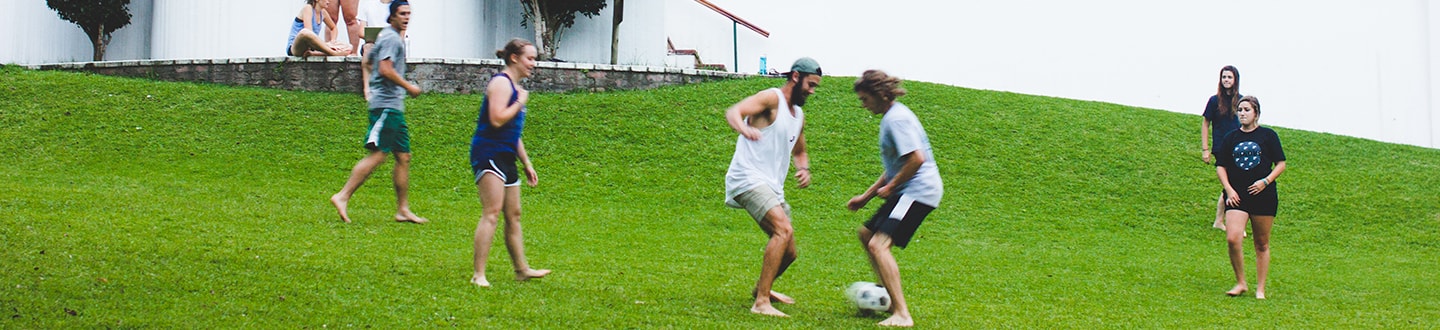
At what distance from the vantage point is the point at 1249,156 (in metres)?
7.68

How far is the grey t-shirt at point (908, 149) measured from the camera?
219 inches

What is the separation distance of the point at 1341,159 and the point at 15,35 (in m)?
19.6

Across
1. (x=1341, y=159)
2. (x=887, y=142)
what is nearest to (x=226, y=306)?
(x=887, y=142)

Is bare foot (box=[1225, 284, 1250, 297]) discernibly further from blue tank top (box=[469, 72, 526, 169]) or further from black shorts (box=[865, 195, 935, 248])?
blue tank top (box=[469, 72, 526, 169])

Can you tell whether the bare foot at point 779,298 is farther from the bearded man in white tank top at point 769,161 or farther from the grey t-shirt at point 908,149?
the grey t-shirt at point 908,149

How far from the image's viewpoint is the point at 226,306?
202 inches

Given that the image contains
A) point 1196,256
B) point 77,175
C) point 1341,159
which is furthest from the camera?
point 1341,159

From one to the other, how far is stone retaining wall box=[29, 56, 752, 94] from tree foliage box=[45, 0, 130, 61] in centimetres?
145

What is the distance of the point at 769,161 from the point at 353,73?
11.2 m

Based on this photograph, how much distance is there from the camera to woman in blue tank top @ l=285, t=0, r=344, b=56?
15.2m

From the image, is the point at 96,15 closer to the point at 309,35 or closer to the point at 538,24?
the point at 309,35

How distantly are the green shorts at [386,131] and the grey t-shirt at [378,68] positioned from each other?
5 centimetres

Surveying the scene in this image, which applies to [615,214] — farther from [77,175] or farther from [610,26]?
[610,26]

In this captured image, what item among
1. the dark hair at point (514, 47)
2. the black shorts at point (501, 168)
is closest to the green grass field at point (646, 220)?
the black shorts at point (501, 168)
